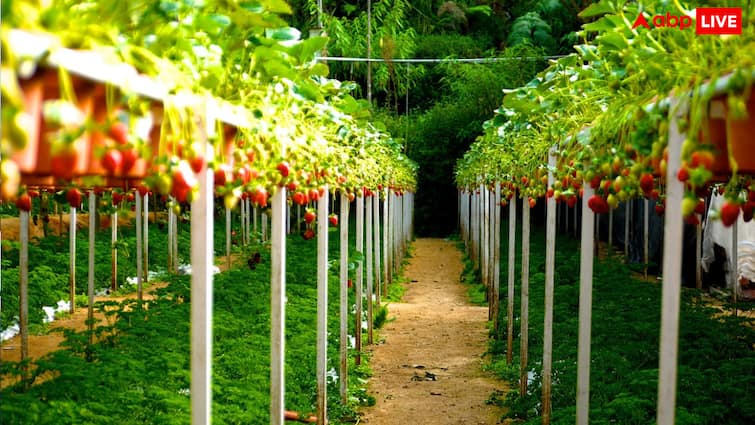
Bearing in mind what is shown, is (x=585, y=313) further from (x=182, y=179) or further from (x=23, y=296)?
(x=23, y=296)

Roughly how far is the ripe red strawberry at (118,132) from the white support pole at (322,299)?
3.18 meters

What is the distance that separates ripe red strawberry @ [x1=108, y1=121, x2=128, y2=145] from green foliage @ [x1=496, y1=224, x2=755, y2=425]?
3.54 m

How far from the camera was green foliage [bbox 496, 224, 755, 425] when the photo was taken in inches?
181

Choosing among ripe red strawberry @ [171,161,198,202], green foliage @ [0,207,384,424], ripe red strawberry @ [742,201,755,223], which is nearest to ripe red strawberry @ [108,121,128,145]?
ripe red strawberry @ [171,161,198,202]

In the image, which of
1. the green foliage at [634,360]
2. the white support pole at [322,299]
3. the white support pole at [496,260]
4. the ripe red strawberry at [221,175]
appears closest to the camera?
the ripe red strawberry at [221,175]

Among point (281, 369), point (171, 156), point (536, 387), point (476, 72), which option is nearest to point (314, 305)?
point (536, 387)

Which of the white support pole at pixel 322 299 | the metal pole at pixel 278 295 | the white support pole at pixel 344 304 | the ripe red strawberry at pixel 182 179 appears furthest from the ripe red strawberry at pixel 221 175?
the white support pole at pixel 344 304

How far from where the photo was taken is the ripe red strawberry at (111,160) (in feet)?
4.91

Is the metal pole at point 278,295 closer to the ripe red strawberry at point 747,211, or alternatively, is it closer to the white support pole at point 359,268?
the ripe red strawberry at point 747,211

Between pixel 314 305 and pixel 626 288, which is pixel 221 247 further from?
pixel 626 288

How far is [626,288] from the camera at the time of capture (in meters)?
9.24

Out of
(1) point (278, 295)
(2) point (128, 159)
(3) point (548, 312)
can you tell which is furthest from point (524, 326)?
(2) point (128, 159)

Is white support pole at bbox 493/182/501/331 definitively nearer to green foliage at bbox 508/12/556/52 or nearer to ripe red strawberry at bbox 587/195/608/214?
ripe red strawberry at bbox 587/195/608/214

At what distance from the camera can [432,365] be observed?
25.1 feet
